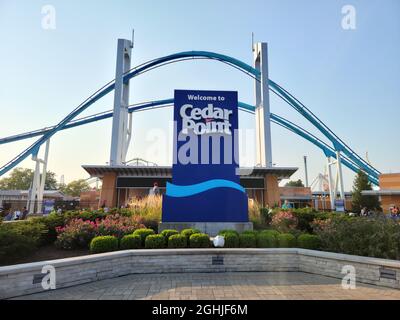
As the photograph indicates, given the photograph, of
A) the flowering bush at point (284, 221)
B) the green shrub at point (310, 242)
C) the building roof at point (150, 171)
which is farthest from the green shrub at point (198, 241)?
the building roof at point (150, 171)

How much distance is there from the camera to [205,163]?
10.2m

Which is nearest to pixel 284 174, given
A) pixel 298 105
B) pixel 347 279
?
pixel 298 105

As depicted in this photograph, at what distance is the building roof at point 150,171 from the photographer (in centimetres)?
2578

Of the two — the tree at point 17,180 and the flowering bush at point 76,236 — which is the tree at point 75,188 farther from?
the flowering bush at point 76,236

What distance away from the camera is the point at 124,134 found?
31328 mm

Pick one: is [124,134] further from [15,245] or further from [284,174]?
[15,245]

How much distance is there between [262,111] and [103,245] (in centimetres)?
2718

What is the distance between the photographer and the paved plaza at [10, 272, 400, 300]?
481cm

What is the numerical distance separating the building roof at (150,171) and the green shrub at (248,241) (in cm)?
1890

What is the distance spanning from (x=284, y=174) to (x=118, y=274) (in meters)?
24.1

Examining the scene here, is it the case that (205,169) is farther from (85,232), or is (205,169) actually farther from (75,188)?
(75,188)

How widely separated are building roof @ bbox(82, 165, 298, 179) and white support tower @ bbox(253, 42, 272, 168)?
4.06ft

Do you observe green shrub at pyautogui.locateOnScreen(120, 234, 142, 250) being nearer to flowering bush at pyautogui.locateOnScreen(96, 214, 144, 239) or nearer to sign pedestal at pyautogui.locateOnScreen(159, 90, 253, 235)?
flowering bush at pyautogui.locateOnScreen(96, 214, 144, 239)

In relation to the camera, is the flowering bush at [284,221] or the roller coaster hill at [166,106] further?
the roller coaster hill at [166,106]
